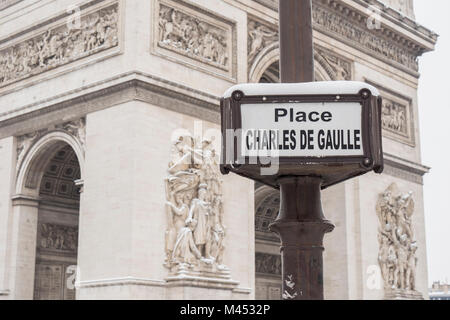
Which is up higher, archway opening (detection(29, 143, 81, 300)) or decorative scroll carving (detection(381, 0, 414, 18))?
decorative scroll carving (detection(381, 0, 414, 18))

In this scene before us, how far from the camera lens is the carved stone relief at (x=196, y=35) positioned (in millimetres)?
17453

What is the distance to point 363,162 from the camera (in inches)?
96.7

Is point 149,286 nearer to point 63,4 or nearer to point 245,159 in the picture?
point 63,4

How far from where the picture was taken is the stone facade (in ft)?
53.4

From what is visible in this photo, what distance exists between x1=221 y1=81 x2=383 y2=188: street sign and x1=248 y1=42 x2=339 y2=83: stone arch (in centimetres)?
1643

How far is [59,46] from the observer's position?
18.5 meters

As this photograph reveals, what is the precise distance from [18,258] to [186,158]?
487 cm

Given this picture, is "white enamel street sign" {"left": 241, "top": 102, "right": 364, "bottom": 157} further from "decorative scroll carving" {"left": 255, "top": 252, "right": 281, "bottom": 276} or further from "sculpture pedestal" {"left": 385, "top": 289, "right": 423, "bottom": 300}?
"decorative scroll carving" {"left": 255, "top": 252, "right": 281, "bottom": 276}

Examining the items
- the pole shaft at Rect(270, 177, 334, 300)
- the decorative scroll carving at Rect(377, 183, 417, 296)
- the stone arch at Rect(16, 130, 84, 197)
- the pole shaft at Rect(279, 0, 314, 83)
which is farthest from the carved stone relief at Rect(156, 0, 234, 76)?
the pole shaft at Rect(270, 177, 334, 300)

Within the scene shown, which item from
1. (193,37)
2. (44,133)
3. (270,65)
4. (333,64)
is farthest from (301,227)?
(333,64)

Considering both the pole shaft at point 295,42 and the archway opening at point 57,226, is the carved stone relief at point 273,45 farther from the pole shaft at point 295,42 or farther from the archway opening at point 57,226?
the pole shaft at point 295,42

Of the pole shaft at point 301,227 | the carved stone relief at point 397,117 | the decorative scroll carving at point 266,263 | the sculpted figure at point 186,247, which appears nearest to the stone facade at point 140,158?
the sculpted figure at point 186,247

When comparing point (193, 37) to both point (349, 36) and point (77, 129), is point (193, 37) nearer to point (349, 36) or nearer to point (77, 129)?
point (77, 129)
